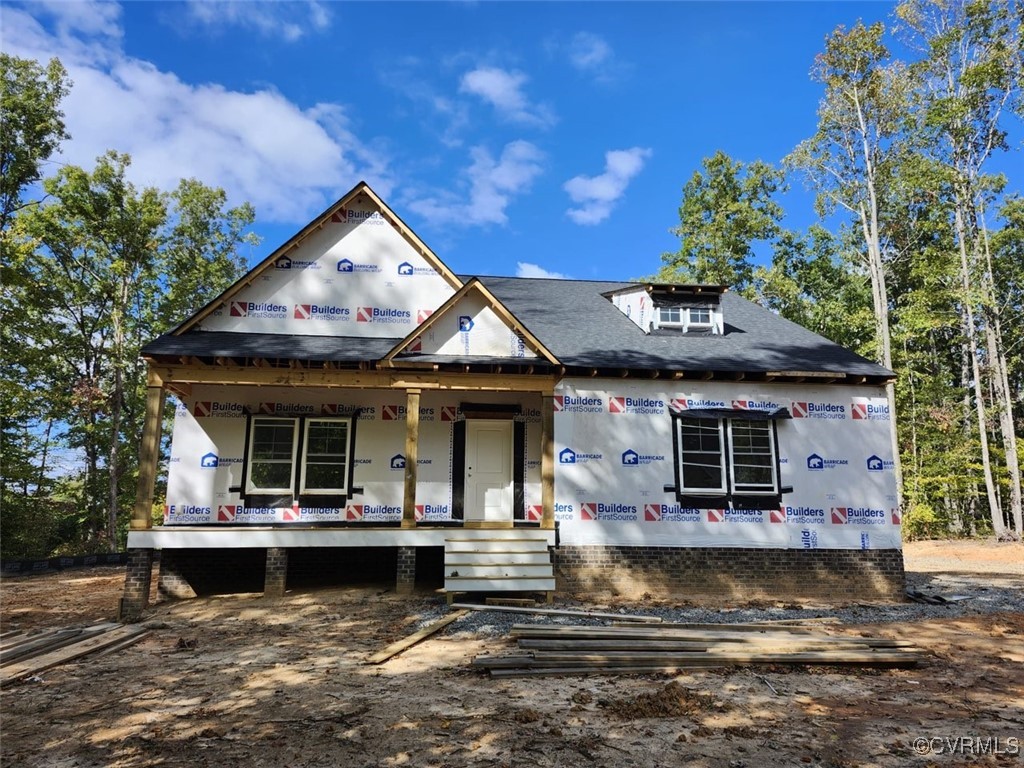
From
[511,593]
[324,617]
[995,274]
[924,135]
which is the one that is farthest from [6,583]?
[995,274]

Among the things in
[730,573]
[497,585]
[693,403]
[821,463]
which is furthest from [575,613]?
[821,463]

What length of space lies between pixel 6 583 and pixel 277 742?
44.8 feet

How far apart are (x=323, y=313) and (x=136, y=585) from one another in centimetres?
599

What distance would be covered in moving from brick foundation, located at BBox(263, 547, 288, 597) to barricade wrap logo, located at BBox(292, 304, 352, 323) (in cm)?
476

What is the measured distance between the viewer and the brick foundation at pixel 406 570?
10289 millimetres

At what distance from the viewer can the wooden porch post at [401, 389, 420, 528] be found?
34.1ft

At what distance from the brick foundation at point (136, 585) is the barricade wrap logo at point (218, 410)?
3.11 metres

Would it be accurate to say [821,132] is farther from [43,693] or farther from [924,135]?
[43,693]

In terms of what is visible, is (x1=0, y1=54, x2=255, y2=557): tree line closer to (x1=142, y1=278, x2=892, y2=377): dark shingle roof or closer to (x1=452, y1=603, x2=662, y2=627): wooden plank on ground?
(x1=142, y1=278, x2=892, y2=377): dark shingle roof

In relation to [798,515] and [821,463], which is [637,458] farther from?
[821,463]

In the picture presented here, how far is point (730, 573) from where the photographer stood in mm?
10945

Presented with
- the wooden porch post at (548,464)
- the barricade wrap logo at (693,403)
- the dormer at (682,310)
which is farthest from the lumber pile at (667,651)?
the dormer at (682,310)

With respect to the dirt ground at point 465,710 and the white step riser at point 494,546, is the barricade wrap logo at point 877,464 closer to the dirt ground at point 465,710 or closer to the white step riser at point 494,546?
the dirt ground at point 465,710

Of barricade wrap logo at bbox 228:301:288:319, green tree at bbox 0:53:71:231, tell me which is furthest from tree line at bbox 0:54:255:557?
→ barricade wrap logo at bbox 228:301:288:319
